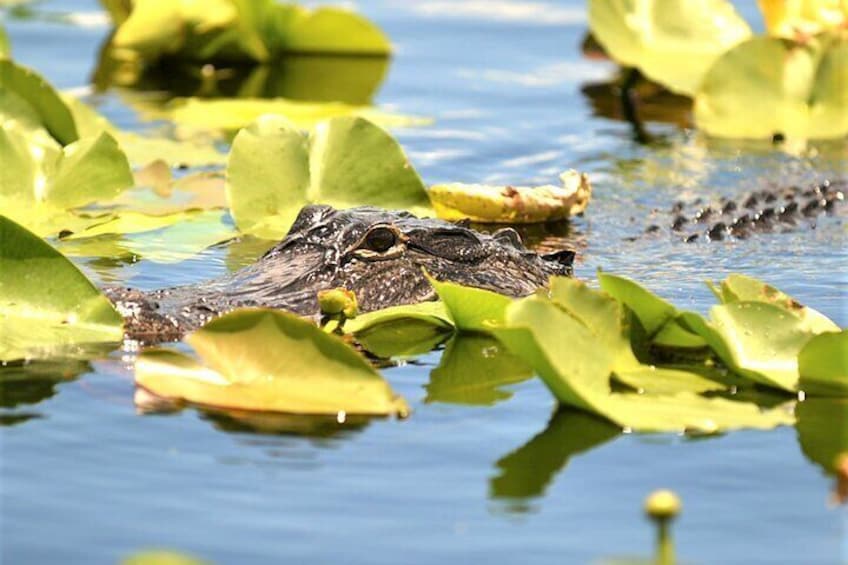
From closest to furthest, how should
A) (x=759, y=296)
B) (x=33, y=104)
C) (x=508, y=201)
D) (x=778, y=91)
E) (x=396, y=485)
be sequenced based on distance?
(x=396, y=485) < (x=759, y=296) < (x=508, y=201) < (x=33, y=104) < (x=778, y=91)

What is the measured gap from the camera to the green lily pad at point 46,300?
5297 mm

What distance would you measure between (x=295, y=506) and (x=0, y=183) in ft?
11.0

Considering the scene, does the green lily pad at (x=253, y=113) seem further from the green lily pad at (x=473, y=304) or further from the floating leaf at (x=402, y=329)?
the green lily pad at (x=473, y=304)

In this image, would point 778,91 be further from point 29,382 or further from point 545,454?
point 29,382

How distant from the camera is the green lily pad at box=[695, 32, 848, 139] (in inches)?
355

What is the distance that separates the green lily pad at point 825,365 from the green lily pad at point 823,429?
4 cm

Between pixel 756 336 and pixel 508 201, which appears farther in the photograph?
pixel 508 201

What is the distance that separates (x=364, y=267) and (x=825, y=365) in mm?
1614

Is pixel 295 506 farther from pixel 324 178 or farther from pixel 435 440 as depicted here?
pixel 324 178

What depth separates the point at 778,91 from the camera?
363 inches

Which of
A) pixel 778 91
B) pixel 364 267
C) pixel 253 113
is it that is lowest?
pixel 253 113

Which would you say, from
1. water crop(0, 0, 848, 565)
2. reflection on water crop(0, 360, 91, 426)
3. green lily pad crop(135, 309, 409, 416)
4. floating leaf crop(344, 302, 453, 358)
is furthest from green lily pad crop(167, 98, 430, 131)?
green lily pad crop(135, 309, 409, 416)

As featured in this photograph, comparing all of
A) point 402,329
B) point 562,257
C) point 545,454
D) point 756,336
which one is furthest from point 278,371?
point 562,257

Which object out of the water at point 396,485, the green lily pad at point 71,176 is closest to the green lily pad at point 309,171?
the green lily pad at point 71,176
